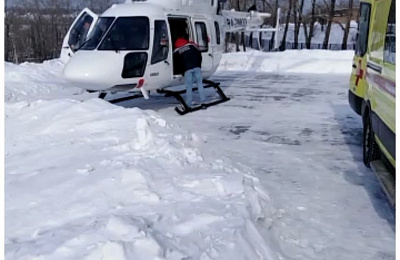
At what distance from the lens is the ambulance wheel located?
226 inches

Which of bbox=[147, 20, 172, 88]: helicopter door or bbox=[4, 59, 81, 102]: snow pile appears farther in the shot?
bbox=[4, 59, 81, 102]: snow pile

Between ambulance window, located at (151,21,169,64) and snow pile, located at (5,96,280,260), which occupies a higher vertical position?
ambulance window, located at (151,21,169,64)

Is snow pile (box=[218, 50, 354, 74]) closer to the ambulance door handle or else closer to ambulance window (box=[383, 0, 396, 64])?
the ambulance door handle

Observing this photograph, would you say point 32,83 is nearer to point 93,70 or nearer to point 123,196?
point 93,70

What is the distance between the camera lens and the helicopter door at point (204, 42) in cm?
1136

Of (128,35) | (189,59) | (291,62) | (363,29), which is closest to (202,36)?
(189,59)

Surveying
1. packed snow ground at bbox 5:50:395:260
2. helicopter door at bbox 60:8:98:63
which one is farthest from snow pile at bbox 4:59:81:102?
packed snow ground at bbox 5:50:395:260

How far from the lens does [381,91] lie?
502 centimetres

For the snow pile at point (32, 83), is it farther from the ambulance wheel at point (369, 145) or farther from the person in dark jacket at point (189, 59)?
the ambulance wheel at point (369, 145)

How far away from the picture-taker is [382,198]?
521cm

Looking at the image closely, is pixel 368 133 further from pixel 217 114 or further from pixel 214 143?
pixel 217 114

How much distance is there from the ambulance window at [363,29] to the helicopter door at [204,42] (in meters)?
4.48

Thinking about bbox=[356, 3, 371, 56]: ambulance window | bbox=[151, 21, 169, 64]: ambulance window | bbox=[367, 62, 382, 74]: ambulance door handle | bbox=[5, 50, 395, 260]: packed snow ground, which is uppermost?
bbox=[356, 3, 371, 56]: ambulance window

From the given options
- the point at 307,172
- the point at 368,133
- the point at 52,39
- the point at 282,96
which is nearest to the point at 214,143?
the point at 307,172
